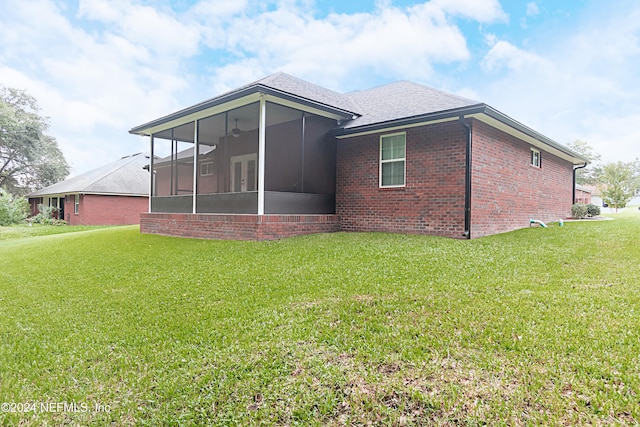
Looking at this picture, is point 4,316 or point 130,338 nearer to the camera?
point 130,338

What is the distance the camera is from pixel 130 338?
3.96 meters

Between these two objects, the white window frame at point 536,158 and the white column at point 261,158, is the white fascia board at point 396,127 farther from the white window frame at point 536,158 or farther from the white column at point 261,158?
the white window frame at point 536,158

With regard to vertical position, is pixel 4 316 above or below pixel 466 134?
below

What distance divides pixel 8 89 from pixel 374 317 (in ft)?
133

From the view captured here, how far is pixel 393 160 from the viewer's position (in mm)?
10055

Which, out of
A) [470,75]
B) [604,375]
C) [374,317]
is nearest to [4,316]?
[374,317]

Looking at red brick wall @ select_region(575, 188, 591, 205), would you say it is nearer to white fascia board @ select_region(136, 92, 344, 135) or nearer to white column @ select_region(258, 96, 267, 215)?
white fascia board @ select_region(136, 92, 344, 135)

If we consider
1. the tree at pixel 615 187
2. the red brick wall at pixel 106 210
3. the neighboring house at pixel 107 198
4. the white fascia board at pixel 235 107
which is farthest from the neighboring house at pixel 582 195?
the red brick wall at pixel 106 210

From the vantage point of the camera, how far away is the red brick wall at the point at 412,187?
9031 millimetres

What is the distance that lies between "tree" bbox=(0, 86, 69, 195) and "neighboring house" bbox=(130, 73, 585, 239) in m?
25.6

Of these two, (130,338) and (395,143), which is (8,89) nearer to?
(395,143)

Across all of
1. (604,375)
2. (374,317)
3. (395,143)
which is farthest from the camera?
(395,143)

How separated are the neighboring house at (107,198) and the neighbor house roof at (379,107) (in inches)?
535

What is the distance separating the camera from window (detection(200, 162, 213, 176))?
17594mm
